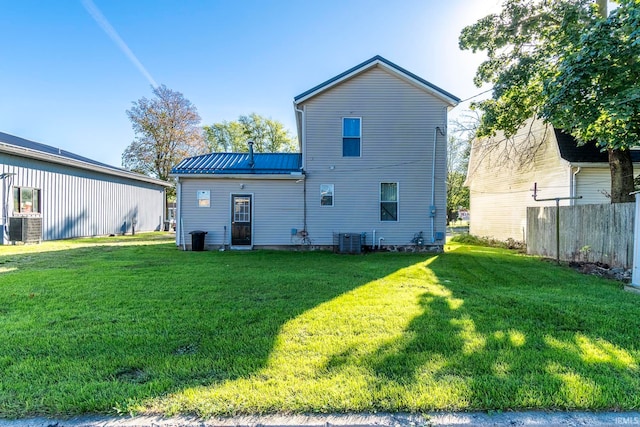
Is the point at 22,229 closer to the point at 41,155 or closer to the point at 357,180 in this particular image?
the point at 41,155

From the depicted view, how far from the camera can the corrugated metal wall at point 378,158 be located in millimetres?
11273

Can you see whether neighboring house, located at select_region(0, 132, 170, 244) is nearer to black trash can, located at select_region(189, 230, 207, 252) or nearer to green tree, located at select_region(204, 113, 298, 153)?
black trash can, located at select_region(189, 230, 207, 252)

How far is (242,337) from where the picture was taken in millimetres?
3328

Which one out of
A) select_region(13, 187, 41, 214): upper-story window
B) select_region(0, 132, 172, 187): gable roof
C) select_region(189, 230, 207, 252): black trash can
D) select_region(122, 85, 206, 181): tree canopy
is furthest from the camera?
select_region(122, 85, 206, 181): tree canopy

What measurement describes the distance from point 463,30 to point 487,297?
10.6 m

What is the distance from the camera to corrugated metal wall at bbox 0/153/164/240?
12.5 metres

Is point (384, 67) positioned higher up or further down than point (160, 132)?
further down

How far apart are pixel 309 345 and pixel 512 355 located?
1975 millimetres

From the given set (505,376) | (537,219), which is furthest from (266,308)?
(537,219)

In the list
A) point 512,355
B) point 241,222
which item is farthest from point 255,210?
point 512,355

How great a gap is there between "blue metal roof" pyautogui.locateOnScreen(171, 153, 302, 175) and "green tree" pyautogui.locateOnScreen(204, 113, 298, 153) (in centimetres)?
2517

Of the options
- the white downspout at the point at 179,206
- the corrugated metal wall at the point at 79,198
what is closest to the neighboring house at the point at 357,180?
the white downspout at the point at 179,206

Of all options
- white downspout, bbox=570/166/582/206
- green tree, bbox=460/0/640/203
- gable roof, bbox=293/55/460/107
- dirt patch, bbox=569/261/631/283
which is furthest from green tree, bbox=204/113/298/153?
dirt patch, bbox=569/261/631/283

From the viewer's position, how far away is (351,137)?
11.3m
